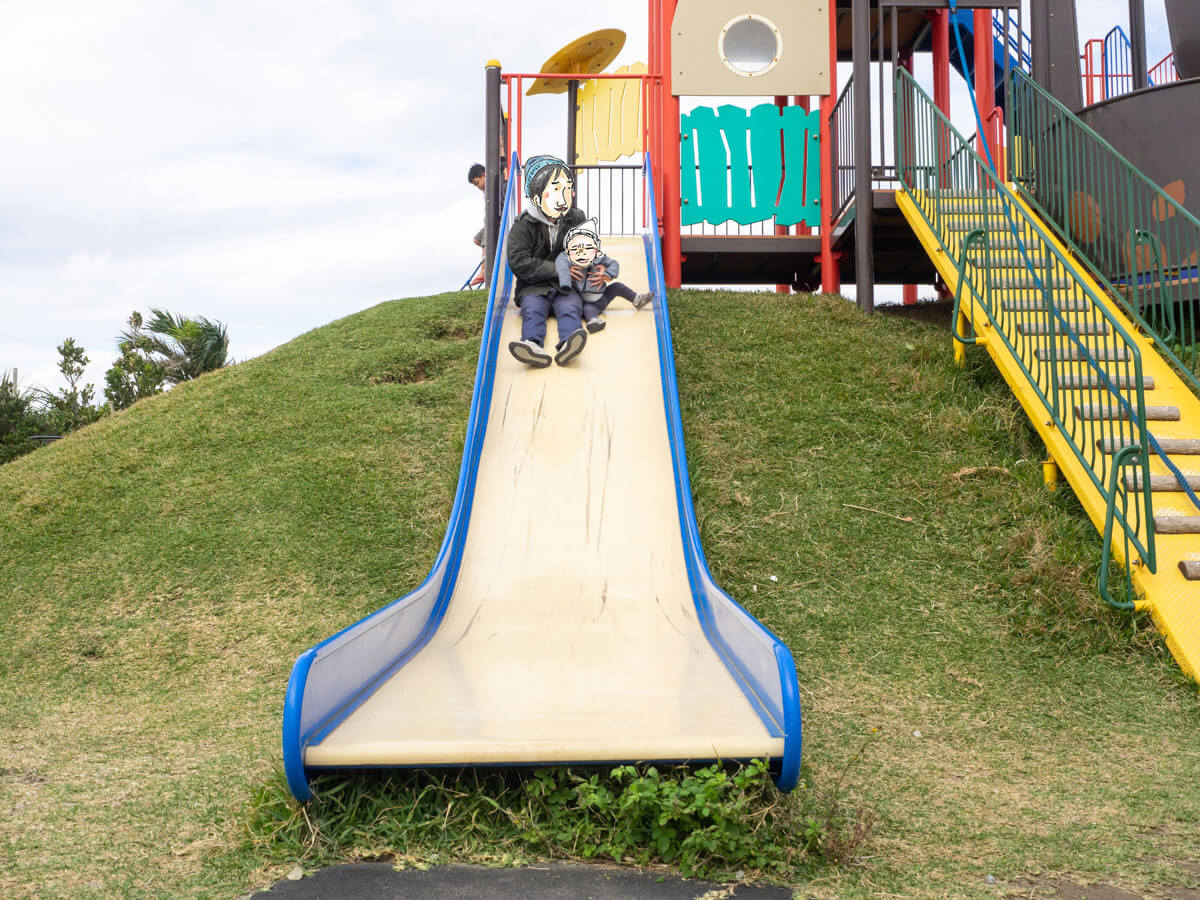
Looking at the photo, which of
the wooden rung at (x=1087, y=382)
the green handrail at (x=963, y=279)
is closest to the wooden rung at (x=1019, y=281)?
the green handrail at (x=963, y=279)

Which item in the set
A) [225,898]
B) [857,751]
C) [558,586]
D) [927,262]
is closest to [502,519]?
[558,586]

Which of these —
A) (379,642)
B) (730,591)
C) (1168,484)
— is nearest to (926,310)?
(1168,484)

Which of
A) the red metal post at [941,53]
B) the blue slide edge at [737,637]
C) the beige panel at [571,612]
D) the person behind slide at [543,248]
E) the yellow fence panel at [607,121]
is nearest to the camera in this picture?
the blue slide edge at [737,637]

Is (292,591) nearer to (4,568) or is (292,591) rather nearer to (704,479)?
(4,568)

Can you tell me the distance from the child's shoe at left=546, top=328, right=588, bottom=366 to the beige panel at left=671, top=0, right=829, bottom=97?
4.01 m

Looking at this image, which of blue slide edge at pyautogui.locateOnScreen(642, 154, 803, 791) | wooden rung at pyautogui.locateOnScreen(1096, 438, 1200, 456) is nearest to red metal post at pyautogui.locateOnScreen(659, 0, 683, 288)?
blue slide edge at pyautogui.locateOnScreen(642, 154, 803, 791)

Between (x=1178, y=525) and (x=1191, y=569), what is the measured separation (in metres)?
0.32

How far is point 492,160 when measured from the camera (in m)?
10.0

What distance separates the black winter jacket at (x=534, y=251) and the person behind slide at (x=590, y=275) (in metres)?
0.10

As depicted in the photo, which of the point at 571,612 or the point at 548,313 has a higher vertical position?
the point at 548,313

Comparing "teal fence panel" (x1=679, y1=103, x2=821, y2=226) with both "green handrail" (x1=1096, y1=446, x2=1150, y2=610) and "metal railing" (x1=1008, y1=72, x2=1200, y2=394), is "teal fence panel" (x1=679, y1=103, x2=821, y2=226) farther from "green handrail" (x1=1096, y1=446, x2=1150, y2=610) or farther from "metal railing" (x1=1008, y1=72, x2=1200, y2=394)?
"green handrail" (x1=1096, y1=446, x2=1150, y2=610)

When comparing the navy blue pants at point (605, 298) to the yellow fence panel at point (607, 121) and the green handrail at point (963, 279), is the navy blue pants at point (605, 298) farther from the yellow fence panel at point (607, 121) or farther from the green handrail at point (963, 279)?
the yellow fence panel at point (607, 121)

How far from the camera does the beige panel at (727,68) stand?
10.1 meters
